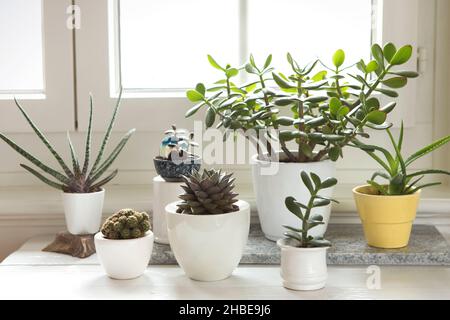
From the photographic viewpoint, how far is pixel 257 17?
1.78 meters

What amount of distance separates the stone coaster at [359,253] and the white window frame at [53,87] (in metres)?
0.42

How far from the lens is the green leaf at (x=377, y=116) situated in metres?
1.33

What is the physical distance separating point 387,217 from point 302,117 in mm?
243

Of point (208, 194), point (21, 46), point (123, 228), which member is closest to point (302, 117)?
point (208, 194)

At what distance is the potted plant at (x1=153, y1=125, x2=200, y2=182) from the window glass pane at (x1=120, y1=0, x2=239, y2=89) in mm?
328

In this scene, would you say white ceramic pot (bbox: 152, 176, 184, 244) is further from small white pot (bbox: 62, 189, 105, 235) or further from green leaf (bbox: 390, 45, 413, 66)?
green leaf (bbox: 390, 45, 413, 66)

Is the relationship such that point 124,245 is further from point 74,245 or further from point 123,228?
point 74,245

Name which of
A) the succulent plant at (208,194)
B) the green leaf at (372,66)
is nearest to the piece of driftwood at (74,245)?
the succulent plant at (208,194)

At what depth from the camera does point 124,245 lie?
133 centimetres
